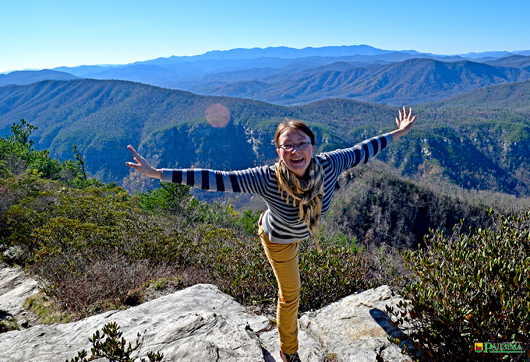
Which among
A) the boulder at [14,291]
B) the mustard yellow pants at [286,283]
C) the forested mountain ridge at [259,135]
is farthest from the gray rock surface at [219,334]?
the forested mountain ridge at [259,135]

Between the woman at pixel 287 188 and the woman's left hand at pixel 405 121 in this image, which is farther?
the woman's left hand at pixel 405 121

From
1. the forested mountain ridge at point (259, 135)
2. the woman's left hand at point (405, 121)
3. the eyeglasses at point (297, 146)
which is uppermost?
the woman's left hand at point (405, 121)

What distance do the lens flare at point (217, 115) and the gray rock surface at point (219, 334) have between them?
15022 cm

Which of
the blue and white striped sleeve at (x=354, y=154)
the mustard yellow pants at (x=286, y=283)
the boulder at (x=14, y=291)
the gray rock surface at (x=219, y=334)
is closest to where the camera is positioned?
the mustard yellow pants at (x=286, y=283)

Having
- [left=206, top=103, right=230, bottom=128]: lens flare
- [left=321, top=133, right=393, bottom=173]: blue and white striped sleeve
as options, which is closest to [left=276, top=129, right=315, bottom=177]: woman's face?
[left=321, top=133, right=393, bottom=173]: blue and white striped sleeve

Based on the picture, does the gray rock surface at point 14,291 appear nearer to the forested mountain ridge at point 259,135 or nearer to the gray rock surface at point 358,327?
the gray rock surface at point 358,327

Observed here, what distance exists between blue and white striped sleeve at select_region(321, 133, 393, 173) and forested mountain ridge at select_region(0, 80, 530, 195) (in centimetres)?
10212

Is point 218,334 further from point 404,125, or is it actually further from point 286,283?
point 404,125

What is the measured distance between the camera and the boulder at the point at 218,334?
2.85 metres

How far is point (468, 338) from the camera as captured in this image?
89.1 inches

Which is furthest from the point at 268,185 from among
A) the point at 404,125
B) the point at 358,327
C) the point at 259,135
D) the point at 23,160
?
the point at 259,135

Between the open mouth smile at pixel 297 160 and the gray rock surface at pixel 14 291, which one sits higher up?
the open mouth smile at pixel 297 160

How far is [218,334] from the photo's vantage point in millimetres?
3221

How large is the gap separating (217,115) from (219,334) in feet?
531
